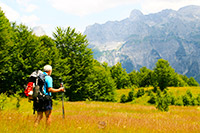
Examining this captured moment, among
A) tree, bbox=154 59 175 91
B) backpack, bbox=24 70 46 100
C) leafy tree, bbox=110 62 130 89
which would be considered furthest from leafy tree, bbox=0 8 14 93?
leafy tree, bbox=110 62 130 89

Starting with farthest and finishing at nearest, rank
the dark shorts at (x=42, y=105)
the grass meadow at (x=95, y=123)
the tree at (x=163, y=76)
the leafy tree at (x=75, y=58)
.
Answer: the tree at (x=163, y=76) → the leafy tree at (x=75, y=58) → the dark shorts at (x=42, y=105) → the grass meadow at (x=95, y=123)

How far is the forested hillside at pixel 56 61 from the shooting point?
2739 centimetres

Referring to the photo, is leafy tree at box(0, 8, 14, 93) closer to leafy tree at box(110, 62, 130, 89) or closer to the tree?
the tree

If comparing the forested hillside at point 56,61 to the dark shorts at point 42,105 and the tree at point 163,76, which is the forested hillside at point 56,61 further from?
the dark shorts at point 42,105

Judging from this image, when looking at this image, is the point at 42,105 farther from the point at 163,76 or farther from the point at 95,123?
the point at 163,76

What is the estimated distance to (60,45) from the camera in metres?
37.3

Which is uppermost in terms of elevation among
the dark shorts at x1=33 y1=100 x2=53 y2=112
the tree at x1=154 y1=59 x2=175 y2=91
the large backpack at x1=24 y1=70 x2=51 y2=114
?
the tree at x1=154 y1=59 x2=175 y2=91

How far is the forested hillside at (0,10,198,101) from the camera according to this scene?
27.4m

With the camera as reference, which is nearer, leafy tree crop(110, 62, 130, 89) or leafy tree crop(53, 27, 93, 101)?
leafy tree crop(53, 27, 93, 101)

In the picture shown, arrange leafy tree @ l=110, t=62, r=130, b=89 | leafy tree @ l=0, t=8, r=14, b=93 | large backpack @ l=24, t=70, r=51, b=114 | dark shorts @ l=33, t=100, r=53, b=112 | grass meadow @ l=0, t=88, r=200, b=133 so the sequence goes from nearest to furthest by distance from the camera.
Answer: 1. grass meadow @ l=0, t=88, r=200, b=133
2. large backpack @ l=24, t=70, r=51, b=114
3. dark shorts @ l=33, t=100, r=53, b=112
4. leafy tree @ l=0, t=8, r=14, b=93
5. leafy tree @ l=110, t=62, r=130, b=89

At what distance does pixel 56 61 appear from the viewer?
3278cm

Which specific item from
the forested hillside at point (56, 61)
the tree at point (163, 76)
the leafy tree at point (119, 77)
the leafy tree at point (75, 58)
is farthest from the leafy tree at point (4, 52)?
the leafy tree at point (119, 77)

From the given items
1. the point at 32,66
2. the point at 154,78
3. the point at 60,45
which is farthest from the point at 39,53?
the point at 154,78

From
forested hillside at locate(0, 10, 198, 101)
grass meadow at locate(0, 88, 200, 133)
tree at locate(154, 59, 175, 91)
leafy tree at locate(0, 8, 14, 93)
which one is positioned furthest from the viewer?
tree at locate(154, 59, 175, 91)
